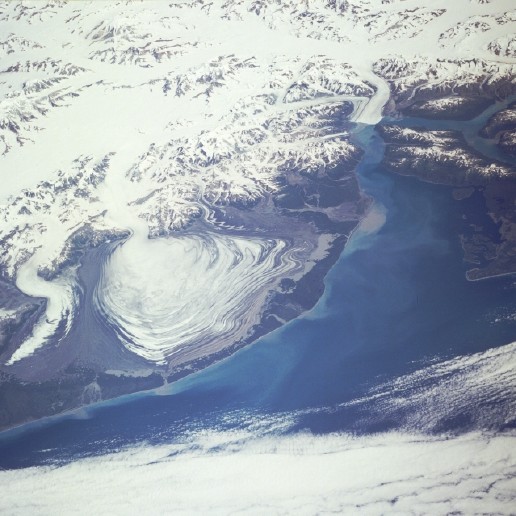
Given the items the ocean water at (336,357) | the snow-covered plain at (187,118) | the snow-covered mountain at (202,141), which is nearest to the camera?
the ocean water at (336,357)

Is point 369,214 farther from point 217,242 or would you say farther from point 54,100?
point 54,100

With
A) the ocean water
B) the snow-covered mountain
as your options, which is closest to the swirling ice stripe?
the snow-covered mountain

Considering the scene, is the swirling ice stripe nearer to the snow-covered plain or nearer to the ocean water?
the snow-covered plain

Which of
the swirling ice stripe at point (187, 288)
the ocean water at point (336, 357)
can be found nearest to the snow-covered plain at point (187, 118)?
the swirling ice stripe at point (187, 288)

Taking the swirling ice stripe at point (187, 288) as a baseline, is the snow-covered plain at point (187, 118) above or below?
above

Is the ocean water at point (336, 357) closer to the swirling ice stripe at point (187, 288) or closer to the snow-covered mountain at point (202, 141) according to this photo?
the snow-covered mountain at point (202, 141)

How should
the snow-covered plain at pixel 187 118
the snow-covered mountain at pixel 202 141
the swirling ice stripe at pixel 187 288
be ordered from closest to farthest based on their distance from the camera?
1. the swirling ice stripe at pixel 187 288
2. the snow-covered mountain at pixel 202 141
3. the snow-covered plain at pixel 187 118

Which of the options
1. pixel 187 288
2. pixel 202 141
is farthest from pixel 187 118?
pixel 187 288

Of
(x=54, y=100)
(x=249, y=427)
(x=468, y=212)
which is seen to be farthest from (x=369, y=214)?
(x=54, y=100)
